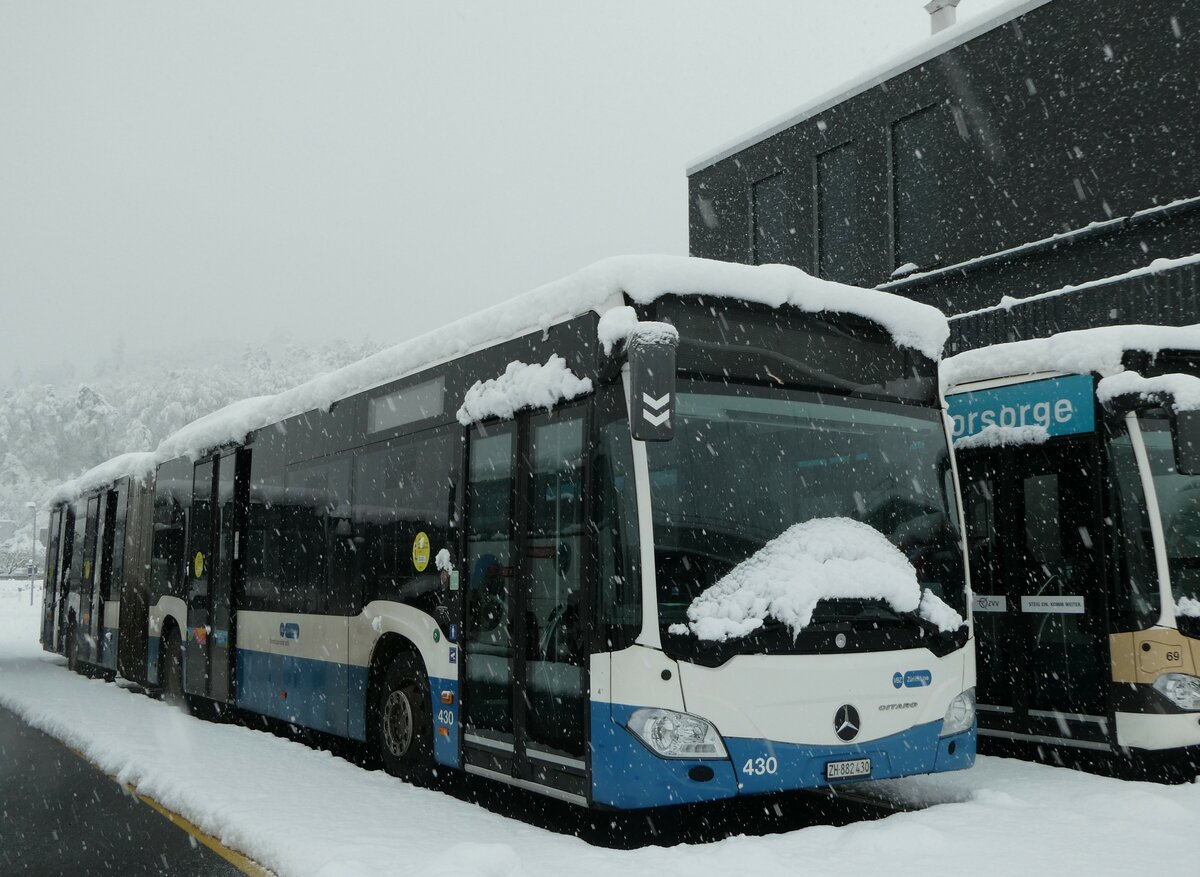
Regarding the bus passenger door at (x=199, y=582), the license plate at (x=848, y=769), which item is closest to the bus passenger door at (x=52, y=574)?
the bus passenger door at (x=199, y=582)

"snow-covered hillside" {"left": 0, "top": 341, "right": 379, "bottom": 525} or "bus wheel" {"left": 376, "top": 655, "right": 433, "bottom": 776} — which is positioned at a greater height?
"snow-covered hillside" {"left": 0, "top": 341, "right": 379, "bottom": 525}

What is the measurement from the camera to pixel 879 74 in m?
19.6

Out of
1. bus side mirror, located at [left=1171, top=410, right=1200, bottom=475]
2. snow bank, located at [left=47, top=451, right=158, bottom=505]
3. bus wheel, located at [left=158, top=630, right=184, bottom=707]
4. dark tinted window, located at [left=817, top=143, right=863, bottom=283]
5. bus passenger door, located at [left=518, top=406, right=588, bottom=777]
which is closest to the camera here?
bus passenger door, located at [left=518, top=406, right=588, bottom=777]

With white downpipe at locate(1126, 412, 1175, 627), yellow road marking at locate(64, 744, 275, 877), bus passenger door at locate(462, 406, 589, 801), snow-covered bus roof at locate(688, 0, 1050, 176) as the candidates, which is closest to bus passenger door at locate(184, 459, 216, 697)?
yellow road marking at locate(64, 744, 275, 877)

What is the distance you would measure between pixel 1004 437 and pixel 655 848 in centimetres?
471

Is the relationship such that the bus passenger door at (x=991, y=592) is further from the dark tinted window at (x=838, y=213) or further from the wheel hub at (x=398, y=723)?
the dark tinted window at (x=838, y=213)

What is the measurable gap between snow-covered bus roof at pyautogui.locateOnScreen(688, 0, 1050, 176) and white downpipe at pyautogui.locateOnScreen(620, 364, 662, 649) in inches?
533

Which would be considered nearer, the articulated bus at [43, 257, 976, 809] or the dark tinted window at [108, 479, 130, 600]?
the articulated bus at [43, 257, 976, 809]

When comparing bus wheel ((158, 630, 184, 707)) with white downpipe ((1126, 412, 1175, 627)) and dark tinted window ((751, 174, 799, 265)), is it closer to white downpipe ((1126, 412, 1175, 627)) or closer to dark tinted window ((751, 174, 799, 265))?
white downpipe ((1126, 412, 1175, 627))

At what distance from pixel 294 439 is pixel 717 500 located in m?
5.69

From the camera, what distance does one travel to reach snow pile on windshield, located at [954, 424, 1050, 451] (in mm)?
8828

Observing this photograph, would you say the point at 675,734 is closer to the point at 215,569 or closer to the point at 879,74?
the point at 215,569

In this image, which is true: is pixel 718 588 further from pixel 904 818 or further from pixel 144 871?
pixel 144 871

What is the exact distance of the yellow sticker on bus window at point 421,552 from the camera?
8.13 meters
